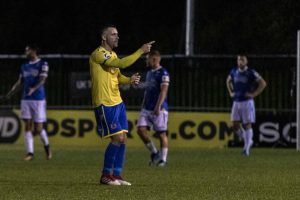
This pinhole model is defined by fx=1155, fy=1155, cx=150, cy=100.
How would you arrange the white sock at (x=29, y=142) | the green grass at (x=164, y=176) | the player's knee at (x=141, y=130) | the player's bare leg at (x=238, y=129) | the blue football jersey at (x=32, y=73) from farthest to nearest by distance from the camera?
the player's bare leg at (x=238, y=129), the blue football jersey at (x=32, y=73), the white sock at (x=29, y=142), the player's knee at (x=141, y=130), the green grass at (x=164, y=176)

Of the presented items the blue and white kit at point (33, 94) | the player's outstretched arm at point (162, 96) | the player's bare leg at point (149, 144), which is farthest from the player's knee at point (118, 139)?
the blue and white kit at point (33, 94)

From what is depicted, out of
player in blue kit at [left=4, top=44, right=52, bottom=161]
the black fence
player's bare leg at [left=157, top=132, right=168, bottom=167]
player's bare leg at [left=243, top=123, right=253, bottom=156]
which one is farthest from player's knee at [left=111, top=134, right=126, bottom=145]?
the black fence

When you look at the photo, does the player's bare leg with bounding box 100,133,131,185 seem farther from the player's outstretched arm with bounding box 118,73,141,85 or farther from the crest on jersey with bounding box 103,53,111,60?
the crest on jersey with bounding box 103,53,111,60

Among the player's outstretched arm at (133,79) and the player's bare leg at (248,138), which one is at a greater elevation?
the player's outstretched arm at (133,79)

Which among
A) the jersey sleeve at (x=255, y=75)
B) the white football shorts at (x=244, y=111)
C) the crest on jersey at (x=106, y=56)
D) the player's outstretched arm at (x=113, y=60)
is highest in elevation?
the crest on jersey at (x=106, y=56)

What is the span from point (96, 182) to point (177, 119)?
45.6 feet

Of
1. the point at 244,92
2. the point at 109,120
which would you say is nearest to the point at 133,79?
the point at 109,120

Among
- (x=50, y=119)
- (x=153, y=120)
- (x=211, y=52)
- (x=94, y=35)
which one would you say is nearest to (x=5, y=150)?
(x=50, y=119)

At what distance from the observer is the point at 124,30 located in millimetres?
45438

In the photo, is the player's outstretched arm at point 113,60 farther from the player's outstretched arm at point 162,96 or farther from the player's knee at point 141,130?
the player's knee at point 141,130

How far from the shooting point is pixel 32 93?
74.6ft

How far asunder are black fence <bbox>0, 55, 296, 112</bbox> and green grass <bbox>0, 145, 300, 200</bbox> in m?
5.82

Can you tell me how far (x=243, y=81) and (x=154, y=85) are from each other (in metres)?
4.84

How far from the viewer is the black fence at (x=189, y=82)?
3106 centimetres
